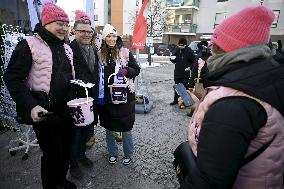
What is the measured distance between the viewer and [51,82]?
2520 millimetres

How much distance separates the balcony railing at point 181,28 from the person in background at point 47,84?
35.2 metres

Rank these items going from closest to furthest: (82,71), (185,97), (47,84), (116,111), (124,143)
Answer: (185,97)
(47,84)
(82,71)
(116,111)
(124,143)

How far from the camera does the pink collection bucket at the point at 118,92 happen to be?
3199 millimetres

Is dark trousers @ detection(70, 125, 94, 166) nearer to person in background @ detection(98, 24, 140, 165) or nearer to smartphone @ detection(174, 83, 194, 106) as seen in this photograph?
person in background @ detection(98, 24, 140, 165)

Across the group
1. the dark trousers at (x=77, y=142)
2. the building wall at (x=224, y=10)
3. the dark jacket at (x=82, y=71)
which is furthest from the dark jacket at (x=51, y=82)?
the building wall at (x=224, y=10)

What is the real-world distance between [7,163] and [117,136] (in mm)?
1821

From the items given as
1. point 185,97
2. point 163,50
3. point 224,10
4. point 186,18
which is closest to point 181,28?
point 186,18

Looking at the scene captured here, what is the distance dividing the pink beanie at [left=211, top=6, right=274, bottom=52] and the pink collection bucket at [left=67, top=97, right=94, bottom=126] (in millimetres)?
1702

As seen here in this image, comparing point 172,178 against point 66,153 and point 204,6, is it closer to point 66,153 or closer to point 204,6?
point 66,153

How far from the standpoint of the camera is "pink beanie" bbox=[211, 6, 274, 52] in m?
1.25

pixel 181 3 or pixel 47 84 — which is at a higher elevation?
pixel 181 3

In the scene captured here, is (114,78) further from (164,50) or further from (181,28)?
(181,28)

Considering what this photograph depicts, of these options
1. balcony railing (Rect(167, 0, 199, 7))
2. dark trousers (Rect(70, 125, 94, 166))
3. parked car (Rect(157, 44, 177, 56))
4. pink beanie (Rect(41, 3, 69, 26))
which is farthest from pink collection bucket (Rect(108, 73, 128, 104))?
balcony railing (Rect(167, 0, 199, 7))

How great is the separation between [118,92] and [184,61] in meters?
4.11
